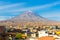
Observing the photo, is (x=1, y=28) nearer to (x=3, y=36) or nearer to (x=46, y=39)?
(x=3, y=36)

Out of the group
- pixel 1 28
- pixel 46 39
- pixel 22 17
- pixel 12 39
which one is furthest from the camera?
pixel 22 17

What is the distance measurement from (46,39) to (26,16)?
15405cm

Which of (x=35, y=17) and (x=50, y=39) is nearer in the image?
Answer: (x=50, y=39)

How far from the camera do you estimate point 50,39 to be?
68.2ft

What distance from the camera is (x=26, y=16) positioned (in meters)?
175

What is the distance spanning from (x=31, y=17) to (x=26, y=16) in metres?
7.23

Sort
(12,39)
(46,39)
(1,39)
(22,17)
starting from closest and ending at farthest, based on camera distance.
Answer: (1,39) → (46,39) → (12,39) → (22,17)

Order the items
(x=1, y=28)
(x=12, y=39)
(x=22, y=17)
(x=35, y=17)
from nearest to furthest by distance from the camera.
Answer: (x=1, y=28) → (x=12, y=39) → (x=22, y=17) → (x=35, y=17)

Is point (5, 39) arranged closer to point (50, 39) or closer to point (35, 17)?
point (50, 39)

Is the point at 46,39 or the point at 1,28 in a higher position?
the point at 1,28

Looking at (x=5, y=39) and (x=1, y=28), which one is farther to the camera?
(x=1, y=28)

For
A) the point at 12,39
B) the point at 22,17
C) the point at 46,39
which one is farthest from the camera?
the point at 22,17

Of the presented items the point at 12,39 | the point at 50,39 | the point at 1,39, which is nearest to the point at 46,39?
the point at 50,39

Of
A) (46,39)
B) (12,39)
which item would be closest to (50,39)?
(46,39)
